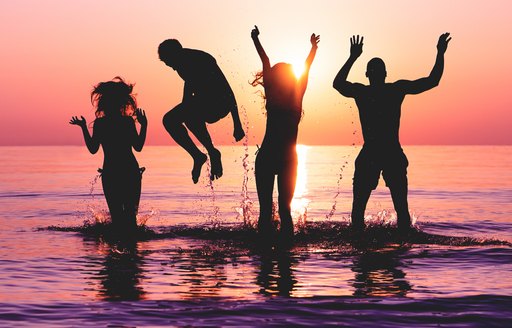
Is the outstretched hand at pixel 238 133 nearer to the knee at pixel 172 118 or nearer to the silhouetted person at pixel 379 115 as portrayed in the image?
the knee at pixel 172 118

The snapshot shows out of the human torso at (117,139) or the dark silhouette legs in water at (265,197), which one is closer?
the dark silhouette legs in water at (265,197)

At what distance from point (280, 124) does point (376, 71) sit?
167cm

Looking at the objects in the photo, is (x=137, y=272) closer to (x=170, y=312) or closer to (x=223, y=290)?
(x=223, y=290)

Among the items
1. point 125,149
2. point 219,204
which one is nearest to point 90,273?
point 125,149

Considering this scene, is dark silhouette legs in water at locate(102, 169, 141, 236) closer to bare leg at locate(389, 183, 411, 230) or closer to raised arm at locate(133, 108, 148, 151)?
raised arm at locate(133, 108, 148, 151)

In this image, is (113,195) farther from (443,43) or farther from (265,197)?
(443,43)

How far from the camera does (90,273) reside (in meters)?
9.52

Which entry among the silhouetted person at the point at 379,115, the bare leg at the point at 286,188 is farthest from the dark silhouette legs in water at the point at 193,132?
the silhouetted person at the point at 379,115

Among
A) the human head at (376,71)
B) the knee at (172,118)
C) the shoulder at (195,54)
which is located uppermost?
the shoulder at (195,54)

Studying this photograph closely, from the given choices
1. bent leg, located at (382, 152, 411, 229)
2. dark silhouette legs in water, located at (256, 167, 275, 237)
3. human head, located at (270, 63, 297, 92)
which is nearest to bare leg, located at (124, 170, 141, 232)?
dark silhouette legs in water, located at (256, 167, 275, 237)

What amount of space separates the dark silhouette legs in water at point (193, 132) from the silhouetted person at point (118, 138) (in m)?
0.67

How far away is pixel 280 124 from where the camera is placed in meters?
11.6

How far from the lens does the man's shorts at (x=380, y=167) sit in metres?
11.9

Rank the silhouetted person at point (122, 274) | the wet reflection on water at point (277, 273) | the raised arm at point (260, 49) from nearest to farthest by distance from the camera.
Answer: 1. the silhouetted person at point (122, 274)
2. the wet reflection on water at point (277, 273)
3. the raised arm at point (260, 49)
